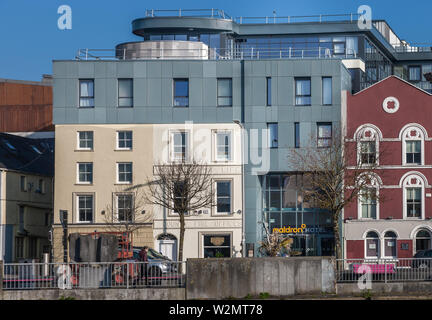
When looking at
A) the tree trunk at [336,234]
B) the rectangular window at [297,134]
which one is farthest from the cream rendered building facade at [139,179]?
the tree trunk at [336,234]

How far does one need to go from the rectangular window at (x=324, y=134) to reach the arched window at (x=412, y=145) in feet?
16.8

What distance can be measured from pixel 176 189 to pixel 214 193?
9.37 feet

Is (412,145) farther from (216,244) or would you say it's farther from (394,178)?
(216,244)

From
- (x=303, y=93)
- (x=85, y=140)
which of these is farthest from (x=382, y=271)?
(x=85, y=140)

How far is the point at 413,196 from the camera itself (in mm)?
72500

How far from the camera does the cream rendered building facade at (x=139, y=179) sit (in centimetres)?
7238

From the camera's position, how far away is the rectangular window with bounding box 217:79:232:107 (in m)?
73.9

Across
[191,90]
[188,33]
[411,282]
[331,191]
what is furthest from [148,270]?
[188,33]

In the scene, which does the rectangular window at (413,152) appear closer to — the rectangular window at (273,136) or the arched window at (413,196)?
the arched window at (413,196)

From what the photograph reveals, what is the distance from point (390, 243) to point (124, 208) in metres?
18.5

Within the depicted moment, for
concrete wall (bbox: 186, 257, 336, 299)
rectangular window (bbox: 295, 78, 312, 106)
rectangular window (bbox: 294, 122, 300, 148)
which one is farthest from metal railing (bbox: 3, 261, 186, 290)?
rectangular window (bbox: 295, 78, 312, 106)

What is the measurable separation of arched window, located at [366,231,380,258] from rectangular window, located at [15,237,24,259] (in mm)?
25568

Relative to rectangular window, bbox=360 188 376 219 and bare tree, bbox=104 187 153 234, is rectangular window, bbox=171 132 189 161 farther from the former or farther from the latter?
rectangular window, bbox=360 188 376 219
